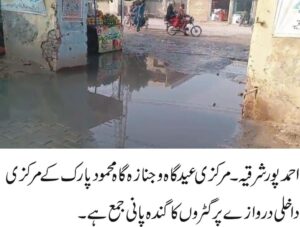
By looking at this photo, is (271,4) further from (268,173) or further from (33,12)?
(33,12)

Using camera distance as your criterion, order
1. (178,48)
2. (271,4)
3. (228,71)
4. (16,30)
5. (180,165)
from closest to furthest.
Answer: (180,165) < (271,4) < (16,30) < (228,71) < (178,48)

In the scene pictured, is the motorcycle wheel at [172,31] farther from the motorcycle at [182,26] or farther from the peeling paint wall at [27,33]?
the peeling paint wall at [27,33]

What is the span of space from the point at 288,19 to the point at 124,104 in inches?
127

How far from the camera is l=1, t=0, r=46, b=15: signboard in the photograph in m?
8.68

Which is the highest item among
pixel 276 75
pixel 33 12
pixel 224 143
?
pixel 33 12

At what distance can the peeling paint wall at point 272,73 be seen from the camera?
18.8ft

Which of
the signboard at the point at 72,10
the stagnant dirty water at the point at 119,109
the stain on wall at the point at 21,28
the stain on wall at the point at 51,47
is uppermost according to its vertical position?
the signboard at the point at 72,10

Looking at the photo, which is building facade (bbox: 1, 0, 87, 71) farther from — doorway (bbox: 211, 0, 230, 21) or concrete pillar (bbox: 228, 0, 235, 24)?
doorway (bbox: 211, 0, 230, 21)

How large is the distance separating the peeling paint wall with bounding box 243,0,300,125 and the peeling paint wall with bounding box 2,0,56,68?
4947 mm

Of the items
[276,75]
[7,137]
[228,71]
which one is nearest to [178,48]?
[228,71]

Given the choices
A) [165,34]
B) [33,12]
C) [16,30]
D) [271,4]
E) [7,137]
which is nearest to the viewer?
[7,137]

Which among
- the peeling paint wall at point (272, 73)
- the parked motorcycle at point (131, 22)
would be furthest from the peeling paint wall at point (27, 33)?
the parked motorcycle at point (131, 22)

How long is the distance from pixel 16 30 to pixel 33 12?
38.2 inches

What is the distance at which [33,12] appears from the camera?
8.90m
